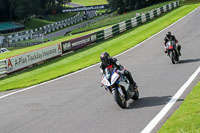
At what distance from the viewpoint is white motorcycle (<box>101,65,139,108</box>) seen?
10.2m

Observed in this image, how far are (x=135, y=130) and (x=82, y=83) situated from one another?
26.1 ft

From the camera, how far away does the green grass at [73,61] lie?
2017cm

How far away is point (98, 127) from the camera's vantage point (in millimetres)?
8891

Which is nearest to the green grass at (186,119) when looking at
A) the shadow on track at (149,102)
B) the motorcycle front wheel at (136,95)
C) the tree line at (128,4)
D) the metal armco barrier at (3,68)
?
the shadow on track at (149,102)

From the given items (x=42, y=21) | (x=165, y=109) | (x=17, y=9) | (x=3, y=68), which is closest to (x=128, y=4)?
(x=42, y=21)

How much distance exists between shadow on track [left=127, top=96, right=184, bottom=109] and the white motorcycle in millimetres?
355

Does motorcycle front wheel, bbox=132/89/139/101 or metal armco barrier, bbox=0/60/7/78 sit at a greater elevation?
motorcycle front wheel, bbox=132/89/139/101

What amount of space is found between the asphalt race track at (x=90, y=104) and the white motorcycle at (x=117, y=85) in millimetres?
369

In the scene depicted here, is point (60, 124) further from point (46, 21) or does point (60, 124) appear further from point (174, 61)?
point (46, 21)

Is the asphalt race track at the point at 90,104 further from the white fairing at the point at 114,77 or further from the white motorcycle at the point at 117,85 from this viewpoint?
the white fairing at the point at 114,77

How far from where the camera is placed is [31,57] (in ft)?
88.5

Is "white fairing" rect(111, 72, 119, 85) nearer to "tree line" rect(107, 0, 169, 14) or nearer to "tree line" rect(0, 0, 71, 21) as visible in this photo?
"tree line" rect(107, 0, 169, 14)

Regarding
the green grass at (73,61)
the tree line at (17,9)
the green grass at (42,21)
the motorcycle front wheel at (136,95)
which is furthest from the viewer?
the green grass at (42,21)

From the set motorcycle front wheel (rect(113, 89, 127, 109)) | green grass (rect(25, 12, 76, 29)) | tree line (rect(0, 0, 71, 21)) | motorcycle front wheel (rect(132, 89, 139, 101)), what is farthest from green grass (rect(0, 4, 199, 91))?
tree line (rect(0, 0, 71, 21))
